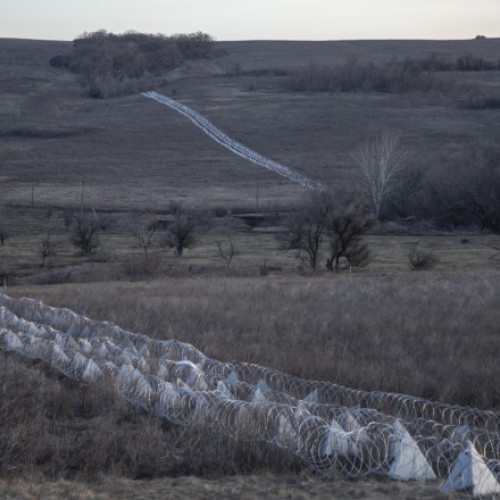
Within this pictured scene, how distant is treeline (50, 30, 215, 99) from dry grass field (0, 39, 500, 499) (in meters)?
10.7

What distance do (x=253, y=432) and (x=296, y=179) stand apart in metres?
62.2

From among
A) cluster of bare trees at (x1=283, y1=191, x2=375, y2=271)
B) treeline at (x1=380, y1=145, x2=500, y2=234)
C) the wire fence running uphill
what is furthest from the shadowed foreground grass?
treeline at (x1=380, y1=145, x2=500, y2=234)

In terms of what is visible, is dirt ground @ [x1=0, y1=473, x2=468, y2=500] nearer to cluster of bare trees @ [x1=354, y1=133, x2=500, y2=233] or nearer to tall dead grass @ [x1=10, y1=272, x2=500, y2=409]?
tall dead grass @ [x1=10, y1=272, x2=500, y2=409]

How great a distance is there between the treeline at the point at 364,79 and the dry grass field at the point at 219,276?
8.48 feet

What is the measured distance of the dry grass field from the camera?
8250 mm

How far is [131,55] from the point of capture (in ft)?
458

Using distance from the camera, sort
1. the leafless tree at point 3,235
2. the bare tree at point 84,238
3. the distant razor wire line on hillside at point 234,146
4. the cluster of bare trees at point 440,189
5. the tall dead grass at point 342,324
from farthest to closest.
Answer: the distant razor wire line on hillside at point 234,146 < the cluster of bare trees at point 440,189 < the leafless tree at point 3,235 < the bare tree at point 84,238 < the tall dead grass at point 342,324

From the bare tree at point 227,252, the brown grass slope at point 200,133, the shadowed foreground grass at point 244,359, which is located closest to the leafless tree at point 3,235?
the bare tree at point 227,252

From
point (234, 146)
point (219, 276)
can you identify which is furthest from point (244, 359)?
point (234, 146)

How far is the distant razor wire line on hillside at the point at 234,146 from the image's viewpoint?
70062mm

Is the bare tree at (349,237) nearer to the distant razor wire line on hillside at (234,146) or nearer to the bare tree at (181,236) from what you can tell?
the bare tree at (181,236)

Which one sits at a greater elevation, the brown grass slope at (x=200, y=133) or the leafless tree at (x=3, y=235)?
the brown grass slope at (x=200, y=133)

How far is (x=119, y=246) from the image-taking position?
4416 centimetres

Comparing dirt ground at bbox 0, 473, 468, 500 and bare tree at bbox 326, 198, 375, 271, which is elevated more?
dirt ground at bbox 0, 473, 468, 500
